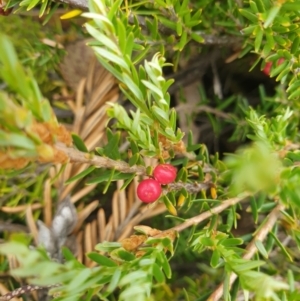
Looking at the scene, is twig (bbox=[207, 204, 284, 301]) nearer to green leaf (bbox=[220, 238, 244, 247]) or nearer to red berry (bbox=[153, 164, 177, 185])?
green leaf (bbox=[220, 238, 244, 247])

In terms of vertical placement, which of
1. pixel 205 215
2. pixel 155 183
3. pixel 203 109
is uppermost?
pixel 155 183

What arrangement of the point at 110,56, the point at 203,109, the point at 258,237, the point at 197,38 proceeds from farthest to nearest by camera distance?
1. the point at 203,109
2. the point at 197,38
3. the point at 258,237
4. the point at 110,56

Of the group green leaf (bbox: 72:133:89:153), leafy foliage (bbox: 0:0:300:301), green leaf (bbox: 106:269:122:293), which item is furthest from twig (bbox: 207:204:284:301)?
green leaf (bbox: 72:133:89:153)

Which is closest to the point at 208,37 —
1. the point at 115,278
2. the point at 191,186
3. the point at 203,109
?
the point at 203,109

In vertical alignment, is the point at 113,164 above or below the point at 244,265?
above

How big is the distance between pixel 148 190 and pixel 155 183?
0.02 meters

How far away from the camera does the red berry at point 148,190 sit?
26.5 inches

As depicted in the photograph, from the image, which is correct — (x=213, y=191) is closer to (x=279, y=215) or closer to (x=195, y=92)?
(x=279, y=215)

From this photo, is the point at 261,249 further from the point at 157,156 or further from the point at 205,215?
the point at 157,156

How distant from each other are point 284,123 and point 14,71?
0.50 meters

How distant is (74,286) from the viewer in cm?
53

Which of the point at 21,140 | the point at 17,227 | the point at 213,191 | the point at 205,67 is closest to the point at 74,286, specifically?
the point at 21,140

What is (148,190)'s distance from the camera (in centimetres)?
67

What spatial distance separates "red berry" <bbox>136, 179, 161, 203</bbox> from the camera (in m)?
0.67
